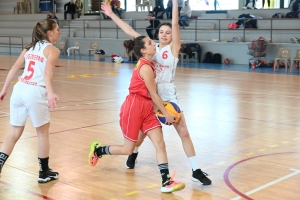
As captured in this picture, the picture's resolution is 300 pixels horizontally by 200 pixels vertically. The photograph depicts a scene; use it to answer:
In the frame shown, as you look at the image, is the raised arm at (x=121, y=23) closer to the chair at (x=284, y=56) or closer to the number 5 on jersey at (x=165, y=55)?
the number 5 on jersey at (x=165, y=55)

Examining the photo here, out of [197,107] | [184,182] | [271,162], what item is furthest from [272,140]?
[197,107]

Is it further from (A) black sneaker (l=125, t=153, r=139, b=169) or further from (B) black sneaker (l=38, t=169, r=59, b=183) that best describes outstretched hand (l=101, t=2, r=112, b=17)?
(B) black sneaker (l=38, t=169, r=59, b=183)

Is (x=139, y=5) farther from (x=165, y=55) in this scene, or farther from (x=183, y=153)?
(x=165, y=55)

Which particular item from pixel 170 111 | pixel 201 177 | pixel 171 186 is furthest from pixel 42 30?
pixel 201 177

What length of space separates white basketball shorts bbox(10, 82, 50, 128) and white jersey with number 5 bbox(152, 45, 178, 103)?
1215 millimetres

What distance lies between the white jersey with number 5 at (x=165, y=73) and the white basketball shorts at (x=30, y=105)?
3.99ft

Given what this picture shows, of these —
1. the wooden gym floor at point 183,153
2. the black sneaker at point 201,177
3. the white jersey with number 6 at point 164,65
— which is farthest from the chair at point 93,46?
the black sneaker at point 201,177

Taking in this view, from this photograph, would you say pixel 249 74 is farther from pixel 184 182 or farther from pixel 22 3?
pixel 22 3

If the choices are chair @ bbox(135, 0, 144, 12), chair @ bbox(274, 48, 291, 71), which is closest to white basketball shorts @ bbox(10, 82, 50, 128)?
chair @ bbox(274, 48, 291, 71)

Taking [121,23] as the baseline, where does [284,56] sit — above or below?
below

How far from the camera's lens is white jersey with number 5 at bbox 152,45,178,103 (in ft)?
16.9

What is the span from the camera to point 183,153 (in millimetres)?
6277

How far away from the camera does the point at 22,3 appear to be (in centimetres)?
3469

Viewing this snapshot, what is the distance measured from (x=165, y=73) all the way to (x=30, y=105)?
1460 mm
